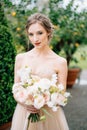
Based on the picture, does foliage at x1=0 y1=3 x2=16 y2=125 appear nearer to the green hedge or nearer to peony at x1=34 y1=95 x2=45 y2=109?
the green hedge

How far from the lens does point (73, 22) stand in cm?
782

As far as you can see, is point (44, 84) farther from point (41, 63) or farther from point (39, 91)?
point (41, 63)

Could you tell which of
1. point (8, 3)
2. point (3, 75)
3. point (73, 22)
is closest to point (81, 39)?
point (73, 22)

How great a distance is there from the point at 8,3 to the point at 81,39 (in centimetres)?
623

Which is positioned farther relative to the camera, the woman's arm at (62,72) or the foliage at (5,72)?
the foliage at (5,72)

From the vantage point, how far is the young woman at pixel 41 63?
3904 mm

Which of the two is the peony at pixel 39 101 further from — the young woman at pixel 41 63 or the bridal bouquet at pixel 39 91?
the young woman at pixel 41 63

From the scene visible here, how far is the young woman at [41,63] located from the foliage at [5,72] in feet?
5.36

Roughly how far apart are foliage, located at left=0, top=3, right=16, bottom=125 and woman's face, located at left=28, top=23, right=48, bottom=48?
1.82 meters

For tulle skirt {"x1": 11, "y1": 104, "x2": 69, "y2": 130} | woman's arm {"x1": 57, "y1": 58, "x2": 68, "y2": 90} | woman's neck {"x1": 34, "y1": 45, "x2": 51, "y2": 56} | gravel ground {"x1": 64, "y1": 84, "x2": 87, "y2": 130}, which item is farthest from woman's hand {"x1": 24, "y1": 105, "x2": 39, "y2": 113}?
gravel ground {"x1": 64, "y1": 84, "x2": 87, "y2": 130}

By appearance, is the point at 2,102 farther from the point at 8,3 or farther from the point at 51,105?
the point at 51,105

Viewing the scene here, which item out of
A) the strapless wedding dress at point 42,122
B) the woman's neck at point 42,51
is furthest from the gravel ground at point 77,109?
the woman's neck at point 42,51

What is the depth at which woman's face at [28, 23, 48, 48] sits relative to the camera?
3.92 meters

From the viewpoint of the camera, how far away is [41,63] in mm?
3957
